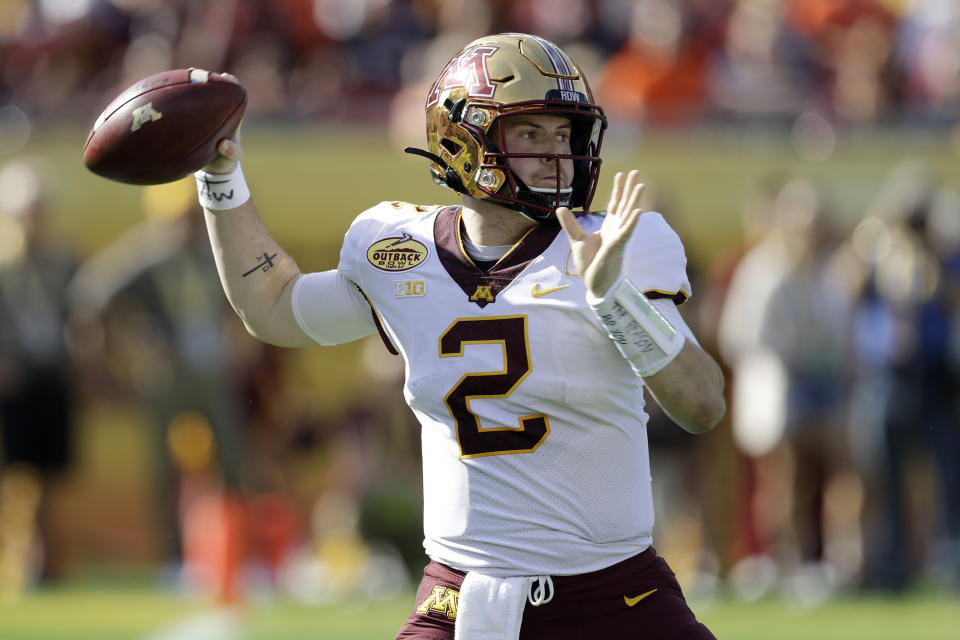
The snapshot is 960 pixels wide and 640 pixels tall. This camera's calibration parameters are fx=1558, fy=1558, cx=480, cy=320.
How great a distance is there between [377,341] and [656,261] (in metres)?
5.22

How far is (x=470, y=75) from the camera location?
3.31 m

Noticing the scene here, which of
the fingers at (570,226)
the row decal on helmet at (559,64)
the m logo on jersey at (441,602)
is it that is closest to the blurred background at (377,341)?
the m logo on jersey at (441,602)

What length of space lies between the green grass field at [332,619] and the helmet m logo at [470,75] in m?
3.26

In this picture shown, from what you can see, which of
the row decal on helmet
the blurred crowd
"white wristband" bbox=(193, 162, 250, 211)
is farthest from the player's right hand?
the blurred crowd

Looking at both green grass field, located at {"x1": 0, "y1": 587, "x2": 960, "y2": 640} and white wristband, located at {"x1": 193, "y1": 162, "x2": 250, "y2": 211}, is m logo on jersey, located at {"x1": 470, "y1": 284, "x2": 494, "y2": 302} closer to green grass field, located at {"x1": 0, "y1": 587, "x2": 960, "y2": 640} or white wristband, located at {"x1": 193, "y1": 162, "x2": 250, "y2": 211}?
white wristband, located at {"x1": 193, "y1": 162, "x2": 250, "y2": 211}

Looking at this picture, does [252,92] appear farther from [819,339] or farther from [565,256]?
[565,256]

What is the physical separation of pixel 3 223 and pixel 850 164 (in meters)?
4.59

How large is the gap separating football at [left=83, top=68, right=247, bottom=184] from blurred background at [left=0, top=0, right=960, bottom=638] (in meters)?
3.26

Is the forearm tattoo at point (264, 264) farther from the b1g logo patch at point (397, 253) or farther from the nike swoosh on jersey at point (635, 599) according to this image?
the nike swoosh on jersey at point (635, 599)

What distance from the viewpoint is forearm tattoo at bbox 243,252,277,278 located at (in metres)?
3.49

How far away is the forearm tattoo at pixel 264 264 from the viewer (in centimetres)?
349

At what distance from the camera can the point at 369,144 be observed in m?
8.80

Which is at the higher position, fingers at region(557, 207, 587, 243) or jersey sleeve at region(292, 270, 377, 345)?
fingers at region(557, 207, 587, 243)

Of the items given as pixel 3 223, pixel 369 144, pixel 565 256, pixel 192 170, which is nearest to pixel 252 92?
pixel 369 144
